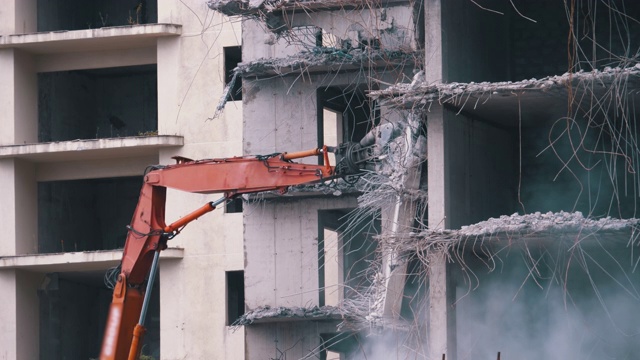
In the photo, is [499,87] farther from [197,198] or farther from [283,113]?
[197,198]

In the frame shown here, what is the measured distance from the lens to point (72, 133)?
164ft

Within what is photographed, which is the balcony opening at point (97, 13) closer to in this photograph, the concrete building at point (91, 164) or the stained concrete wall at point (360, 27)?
the concrete building at point (91, 164)

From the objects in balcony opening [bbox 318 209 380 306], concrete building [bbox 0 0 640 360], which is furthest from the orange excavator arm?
balcony opening [bbox 318 209 380 306]

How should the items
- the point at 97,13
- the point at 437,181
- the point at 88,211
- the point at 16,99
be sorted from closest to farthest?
the point at 437,181
the point at 16,99
the point at 88,211
the point at 97,13

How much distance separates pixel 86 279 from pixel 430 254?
2398 centimetres

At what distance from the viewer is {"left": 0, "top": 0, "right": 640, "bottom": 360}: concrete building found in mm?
27562

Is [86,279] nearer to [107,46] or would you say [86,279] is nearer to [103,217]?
[103,217]

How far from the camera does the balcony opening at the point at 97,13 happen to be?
1957 inches

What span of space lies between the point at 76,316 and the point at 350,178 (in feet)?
68.2

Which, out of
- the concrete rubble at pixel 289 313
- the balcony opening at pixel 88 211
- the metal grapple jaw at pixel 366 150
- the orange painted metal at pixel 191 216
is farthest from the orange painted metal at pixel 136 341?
the balcony opening at pixel 88 211

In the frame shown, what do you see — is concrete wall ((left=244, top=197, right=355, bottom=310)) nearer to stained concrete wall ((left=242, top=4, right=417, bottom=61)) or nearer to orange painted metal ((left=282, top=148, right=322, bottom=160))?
stained concrete wall ((left=242, top=4, right=417, bottom=61))

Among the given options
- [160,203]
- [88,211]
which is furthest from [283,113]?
[88,211]

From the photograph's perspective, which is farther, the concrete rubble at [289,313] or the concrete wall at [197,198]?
the concrete wall at [197,198]

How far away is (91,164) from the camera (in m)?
47.4
